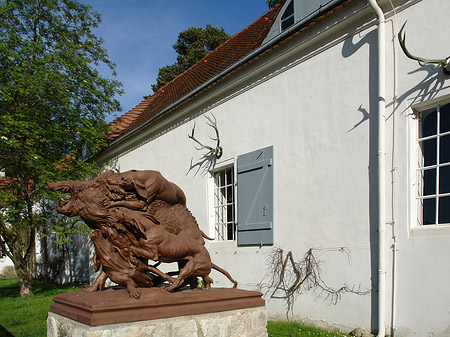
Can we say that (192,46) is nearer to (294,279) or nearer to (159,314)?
(294,279)

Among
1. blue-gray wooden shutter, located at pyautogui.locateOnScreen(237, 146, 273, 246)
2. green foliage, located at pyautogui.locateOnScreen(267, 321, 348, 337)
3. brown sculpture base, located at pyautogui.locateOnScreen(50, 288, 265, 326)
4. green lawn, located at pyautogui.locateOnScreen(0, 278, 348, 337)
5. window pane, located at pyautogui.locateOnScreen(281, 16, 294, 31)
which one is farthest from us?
window pane, located at pyautogui.locateOnScreen(281, 16, 294, 31)

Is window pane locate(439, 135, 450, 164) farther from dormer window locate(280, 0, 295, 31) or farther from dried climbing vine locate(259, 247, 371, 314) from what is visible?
dormer window locate(280, 0, 295, 31)

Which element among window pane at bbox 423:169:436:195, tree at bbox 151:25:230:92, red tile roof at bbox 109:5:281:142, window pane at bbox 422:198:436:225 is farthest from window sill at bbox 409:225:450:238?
tree at bbox 151:25:230:92

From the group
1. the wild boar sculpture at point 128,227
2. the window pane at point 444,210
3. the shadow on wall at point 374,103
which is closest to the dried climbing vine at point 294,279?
the shadow on wall at point 374,103

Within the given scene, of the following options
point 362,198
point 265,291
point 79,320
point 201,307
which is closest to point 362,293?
point 362,198

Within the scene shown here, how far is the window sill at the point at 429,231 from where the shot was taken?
13.8 ft

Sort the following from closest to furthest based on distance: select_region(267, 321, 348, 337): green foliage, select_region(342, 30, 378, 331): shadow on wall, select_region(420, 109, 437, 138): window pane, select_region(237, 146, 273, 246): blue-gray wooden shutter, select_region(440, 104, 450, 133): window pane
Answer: select_region(440, 104, 450, 133): window pane < select_region(420, 109, 437, 138): window pane < select_region(342, 30, 378, 331): shadow on wall < select_region(267, 321, 348, 337): green foliage < select_region(237, 146, 273, 246): blue-gray wooden shutter

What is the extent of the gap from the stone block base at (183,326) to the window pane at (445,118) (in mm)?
2807

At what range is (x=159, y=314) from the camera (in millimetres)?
2797

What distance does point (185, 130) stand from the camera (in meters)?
9.15

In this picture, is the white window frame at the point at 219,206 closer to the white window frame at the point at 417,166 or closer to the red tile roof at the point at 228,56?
the red tile roof at the point at 228,56

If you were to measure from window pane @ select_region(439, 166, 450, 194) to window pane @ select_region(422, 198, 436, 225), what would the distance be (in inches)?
5.8

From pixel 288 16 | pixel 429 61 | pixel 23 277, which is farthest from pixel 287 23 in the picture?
pixel 23 277

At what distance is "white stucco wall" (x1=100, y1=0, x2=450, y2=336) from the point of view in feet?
14.7
